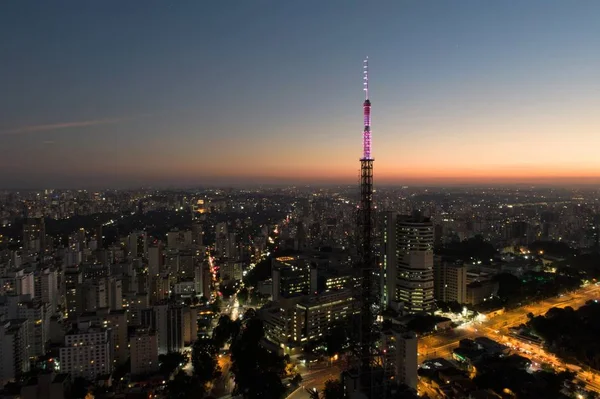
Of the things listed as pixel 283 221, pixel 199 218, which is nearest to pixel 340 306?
pixel 283 221

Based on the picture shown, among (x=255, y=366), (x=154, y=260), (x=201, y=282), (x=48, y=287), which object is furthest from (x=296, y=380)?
(x=154, y=260)

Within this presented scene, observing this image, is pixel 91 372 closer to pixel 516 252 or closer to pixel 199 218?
pixel 516 252

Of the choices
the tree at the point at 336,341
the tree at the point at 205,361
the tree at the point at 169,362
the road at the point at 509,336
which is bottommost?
the road at the point at 509,336

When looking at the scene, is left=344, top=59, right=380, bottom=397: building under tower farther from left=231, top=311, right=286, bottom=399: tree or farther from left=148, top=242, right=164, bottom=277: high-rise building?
left=148, top=242, right=164, bottom=277: high-rise building

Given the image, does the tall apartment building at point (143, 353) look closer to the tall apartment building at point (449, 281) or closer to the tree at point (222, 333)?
the tree at point (222, 333)

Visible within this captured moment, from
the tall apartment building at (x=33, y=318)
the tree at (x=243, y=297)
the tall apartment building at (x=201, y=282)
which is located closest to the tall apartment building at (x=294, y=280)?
the tree at (x=243, y=297)
